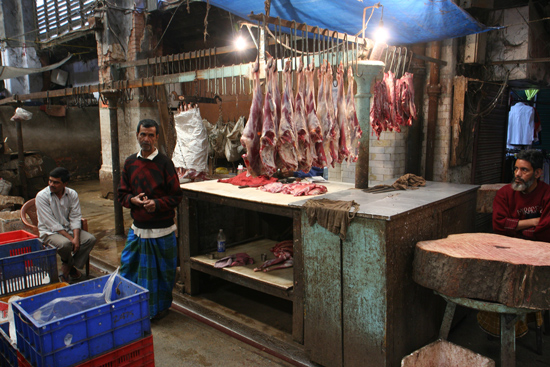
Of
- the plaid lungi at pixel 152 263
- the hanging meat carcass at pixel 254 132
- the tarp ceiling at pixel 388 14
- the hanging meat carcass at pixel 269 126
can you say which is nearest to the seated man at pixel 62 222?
the plaid lungi at pixel 152 263

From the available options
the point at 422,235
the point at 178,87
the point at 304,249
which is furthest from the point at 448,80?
the point at 178,87

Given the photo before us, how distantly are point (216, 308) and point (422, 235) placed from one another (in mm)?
2505

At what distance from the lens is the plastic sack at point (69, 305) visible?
2428 mm

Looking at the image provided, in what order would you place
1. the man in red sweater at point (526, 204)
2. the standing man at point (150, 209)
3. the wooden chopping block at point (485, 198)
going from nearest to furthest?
the man in red sweater at point (526, 204) < the standing man at point (150, 209) < the wooden chopping block at point (485, 198)

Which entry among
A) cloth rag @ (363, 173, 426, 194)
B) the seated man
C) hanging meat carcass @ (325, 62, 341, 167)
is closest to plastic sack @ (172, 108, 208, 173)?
the seated man

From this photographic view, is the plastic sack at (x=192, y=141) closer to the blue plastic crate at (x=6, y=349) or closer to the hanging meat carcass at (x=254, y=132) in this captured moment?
the hanging meat carcass at (x=254, y=132)

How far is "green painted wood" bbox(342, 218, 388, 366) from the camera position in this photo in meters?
3.09

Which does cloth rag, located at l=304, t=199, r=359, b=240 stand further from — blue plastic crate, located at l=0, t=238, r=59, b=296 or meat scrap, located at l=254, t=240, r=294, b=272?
blue plastic crate, located at l=0, t=238, r=59, b=296

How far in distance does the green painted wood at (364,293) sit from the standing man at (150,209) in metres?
1.90

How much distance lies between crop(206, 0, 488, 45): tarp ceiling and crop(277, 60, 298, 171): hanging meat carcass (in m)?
1.05

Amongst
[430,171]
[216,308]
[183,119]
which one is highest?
[183,119]

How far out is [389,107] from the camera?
4.78 metres

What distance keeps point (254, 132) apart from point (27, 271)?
2262mm

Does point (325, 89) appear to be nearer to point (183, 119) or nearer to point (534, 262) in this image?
point (534, 262)
